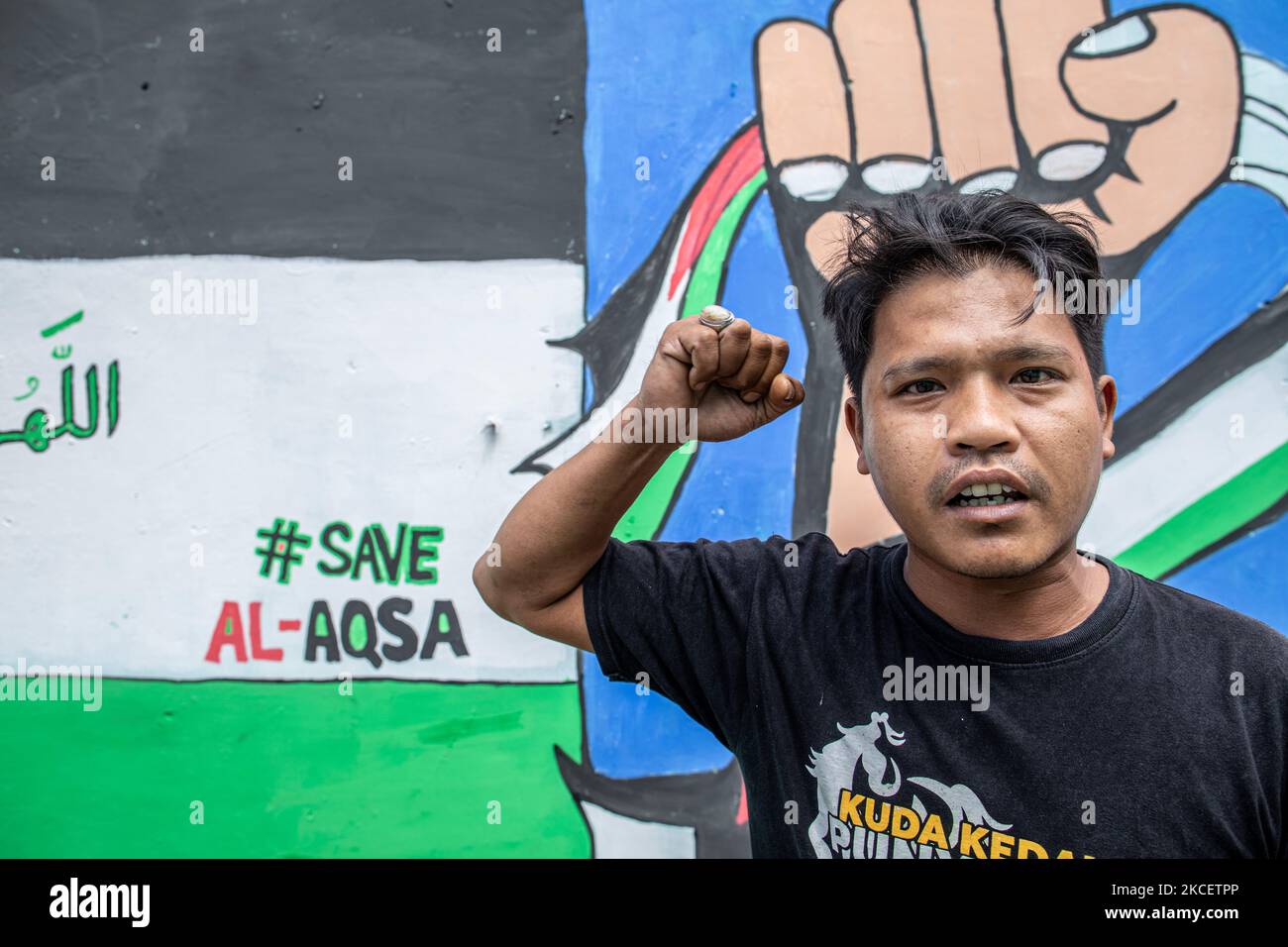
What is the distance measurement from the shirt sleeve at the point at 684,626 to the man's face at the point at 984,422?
0.98ft

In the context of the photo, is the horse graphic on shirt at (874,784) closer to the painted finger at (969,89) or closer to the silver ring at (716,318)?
the silver ring at (716,318)

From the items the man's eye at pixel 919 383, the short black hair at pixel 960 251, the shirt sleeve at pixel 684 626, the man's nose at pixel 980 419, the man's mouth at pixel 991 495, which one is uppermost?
the short black hair at pixel 960 251

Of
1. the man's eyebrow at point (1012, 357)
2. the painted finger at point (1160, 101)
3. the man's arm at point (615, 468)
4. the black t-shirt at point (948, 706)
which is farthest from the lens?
the painted finger at point (1160, 101)

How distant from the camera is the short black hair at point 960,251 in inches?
52.1

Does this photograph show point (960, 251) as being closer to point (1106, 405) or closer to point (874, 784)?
point (1106, 405)

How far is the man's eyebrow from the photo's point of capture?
1.25m

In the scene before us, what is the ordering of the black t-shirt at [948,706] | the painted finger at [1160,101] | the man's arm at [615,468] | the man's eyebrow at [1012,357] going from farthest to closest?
1. the painted finger at [1160,101]
2. the man's arm at [615,468]
3. the man's eyebrow at [1012,357]
4. the black t-shirt at [948,706]

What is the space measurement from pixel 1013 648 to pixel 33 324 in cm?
286

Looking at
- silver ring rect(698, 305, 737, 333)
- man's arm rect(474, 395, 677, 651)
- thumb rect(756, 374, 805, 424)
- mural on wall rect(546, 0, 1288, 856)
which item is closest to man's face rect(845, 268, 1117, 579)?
thumb rect(756, 374, 805, 424)

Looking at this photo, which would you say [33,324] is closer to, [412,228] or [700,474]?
[412,228]

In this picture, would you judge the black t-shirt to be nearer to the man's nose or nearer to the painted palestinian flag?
the man's nose

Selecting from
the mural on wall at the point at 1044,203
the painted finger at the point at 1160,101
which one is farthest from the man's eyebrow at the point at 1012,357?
the painted finger at the point at 1160,101

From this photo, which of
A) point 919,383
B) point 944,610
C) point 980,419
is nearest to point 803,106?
point 919,383

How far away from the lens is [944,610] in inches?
52.1
